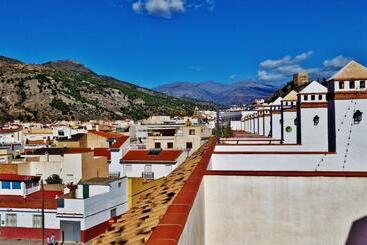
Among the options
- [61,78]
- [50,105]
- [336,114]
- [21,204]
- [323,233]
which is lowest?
[21,204]

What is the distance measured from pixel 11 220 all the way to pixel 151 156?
1229 centimetres

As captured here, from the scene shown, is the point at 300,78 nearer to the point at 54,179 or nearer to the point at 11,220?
the point at 54,179

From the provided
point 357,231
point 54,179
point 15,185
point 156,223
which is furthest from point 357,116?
point 54,179

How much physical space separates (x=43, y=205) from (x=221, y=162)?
13.6 meters

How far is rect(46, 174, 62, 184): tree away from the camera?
98.1 feet

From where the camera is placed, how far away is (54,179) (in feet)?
98.4

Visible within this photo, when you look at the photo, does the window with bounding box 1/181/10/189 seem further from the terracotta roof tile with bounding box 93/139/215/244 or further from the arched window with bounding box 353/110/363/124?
the terracotta roof tile with bounding box 93/139/215/244

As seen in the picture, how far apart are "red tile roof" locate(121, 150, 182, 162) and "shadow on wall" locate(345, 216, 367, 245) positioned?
25.5 metres

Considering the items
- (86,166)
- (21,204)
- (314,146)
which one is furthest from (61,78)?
(314,146)

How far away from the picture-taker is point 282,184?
5895 millimetres

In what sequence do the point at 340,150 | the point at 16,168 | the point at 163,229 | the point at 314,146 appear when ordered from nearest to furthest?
the point at 163,229 < the point at 340,150 < the point at 314,146 < the point at 16,168

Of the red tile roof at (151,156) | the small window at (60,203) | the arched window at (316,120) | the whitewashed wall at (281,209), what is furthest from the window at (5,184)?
the whitewashed wall at (281,209)

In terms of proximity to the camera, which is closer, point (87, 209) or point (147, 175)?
point (87, 209)

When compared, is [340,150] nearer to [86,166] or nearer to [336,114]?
[336,114]
